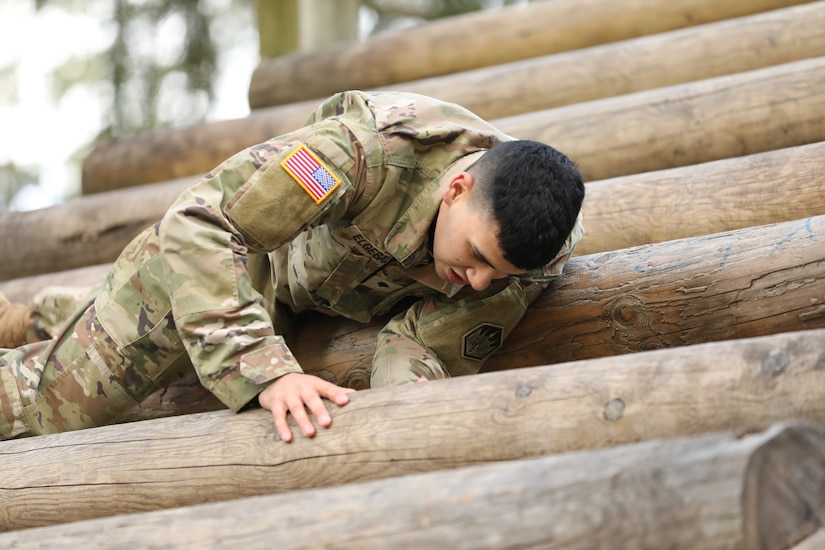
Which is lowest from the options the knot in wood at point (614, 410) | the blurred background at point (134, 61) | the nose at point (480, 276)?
the blurred background at point (134, 61)

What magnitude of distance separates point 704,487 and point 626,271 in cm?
83

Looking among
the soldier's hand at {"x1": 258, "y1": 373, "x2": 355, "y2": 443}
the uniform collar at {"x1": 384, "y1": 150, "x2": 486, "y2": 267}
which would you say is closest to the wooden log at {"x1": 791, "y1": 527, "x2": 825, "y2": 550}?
the soldier's hand at {"x1": 258, "y1": 373, "x2": 355, "y2": 443}

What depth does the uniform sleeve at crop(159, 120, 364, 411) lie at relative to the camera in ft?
5.39

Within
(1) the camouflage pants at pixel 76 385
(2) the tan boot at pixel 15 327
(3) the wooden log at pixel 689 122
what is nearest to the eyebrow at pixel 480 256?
(1) the camouflage pants at pixel 76 385

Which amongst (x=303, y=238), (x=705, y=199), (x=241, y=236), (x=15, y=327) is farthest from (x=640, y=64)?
(x=15, y=327)

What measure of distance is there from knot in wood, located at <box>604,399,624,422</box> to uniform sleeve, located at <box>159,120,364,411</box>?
22.6 inches

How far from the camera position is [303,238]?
2.08 metres

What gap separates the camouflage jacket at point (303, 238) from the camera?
1670mm

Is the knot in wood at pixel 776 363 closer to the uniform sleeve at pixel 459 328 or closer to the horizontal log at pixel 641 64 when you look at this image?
the uniform sleeve at pixel 459 328

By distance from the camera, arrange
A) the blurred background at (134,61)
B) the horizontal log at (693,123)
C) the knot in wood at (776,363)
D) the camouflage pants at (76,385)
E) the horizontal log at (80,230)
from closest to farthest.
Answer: the knot in wood at (776,363) < the camouflage pants at (76,385) < the horizontal log at (693,123) < the horizontal log at (80,230) < the blurred background at (134,61)

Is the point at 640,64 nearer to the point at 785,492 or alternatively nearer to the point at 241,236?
the point at 241,236

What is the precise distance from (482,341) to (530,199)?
37 centimetres

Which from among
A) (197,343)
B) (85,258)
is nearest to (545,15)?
(85,258)

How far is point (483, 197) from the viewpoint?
167cm
